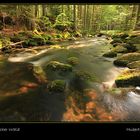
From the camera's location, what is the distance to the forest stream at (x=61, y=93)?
2.50 meters

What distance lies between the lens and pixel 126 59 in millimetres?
3430

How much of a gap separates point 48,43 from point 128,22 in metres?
1.28

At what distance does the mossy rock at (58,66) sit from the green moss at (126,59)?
38.1 inches

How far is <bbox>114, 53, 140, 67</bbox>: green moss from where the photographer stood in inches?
120

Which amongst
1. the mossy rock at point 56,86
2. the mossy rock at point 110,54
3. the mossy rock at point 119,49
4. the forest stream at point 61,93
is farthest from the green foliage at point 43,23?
the mossy rock at point 119,49

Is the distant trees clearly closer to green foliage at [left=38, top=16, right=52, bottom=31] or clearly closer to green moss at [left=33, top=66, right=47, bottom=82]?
green foliage at [left=38, top=16, right=52, bottom=31]

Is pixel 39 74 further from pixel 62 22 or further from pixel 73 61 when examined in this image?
pixel 62 22

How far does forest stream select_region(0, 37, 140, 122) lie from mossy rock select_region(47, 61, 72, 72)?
0.19ft

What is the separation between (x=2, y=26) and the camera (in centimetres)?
288

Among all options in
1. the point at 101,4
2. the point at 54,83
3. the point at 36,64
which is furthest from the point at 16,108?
the point at 101,4

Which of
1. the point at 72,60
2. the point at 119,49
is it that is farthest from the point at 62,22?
the point at 119,49

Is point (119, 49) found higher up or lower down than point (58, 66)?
higher up

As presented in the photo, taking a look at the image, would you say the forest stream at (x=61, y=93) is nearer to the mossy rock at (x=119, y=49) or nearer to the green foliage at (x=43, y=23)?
the mossy rock at (x=119, y=49)

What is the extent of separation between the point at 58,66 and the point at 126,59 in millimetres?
1192
